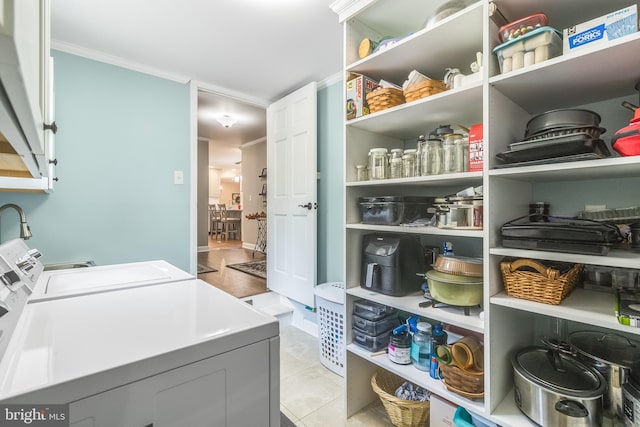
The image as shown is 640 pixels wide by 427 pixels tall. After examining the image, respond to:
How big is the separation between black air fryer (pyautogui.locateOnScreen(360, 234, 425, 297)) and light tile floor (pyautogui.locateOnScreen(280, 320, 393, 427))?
755 mm

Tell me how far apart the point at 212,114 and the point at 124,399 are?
429 centimetres

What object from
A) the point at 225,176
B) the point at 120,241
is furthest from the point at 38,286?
the point at 225,176

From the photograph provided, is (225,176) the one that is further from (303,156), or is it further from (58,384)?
(58,384)

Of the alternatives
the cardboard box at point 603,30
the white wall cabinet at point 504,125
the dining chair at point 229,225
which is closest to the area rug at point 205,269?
the white wall cabinet at point 504,125

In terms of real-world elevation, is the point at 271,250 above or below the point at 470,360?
above

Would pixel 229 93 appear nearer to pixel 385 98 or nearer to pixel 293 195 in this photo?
pixel 293 195

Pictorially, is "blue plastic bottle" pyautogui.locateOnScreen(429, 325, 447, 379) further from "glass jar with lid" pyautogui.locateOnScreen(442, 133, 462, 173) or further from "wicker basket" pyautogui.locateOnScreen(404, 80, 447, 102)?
"wicker basket" pyautogui.locateOnScreen(404, 80, 447, 102)

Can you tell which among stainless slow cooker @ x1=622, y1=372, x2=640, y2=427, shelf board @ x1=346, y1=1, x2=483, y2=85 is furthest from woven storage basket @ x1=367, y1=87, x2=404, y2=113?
stainless slow cooker @ x1=622, y1=372, x2=640, y2=427

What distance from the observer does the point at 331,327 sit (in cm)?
213

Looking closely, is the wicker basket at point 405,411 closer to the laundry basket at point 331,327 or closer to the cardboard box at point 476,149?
the laundry basket at point 331,327

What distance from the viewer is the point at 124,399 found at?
594 millimetres

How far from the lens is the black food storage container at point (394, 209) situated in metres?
1.52

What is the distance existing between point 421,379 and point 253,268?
3410mm

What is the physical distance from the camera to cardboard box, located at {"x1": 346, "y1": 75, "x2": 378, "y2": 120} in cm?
159
